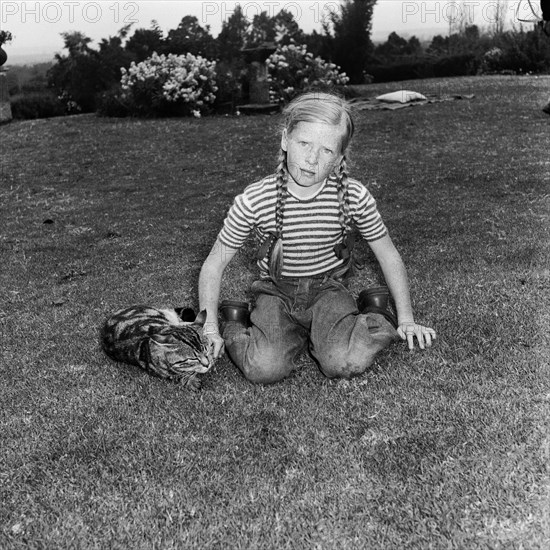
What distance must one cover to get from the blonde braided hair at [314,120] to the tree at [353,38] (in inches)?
960

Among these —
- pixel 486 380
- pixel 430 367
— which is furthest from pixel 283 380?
pixel 486 380

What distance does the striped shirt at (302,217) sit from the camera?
430cm

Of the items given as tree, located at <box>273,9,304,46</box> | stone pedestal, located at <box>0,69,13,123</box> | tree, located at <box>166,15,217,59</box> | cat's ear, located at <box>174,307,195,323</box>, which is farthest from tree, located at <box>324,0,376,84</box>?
cat's ear, located at <box>174,307,195,323</box>

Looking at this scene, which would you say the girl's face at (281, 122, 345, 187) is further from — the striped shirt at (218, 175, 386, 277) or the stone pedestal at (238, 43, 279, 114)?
the stone pedestal at (238, 43, 279, 114)

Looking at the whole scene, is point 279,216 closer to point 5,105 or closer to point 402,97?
point 402,97

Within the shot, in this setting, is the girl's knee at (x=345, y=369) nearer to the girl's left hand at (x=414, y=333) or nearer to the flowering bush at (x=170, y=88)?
the girl's left hand at (x=414, y=333)

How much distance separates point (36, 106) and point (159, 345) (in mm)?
17649

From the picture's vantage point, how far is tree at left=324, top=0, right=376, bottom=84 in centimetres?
2764

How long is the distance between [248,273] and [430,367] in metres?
2.57

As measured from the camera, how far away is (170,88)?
56.3 ft

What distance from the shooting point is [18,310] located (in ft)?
19.0

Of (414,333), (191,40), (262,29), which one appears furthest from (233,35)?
(414,333)

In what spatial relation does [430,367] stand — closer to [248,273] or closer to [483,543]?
[483,543]

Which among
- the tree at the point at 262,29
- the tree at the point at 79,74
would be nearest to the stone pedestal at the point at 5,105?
the tree at the point at 79,74
